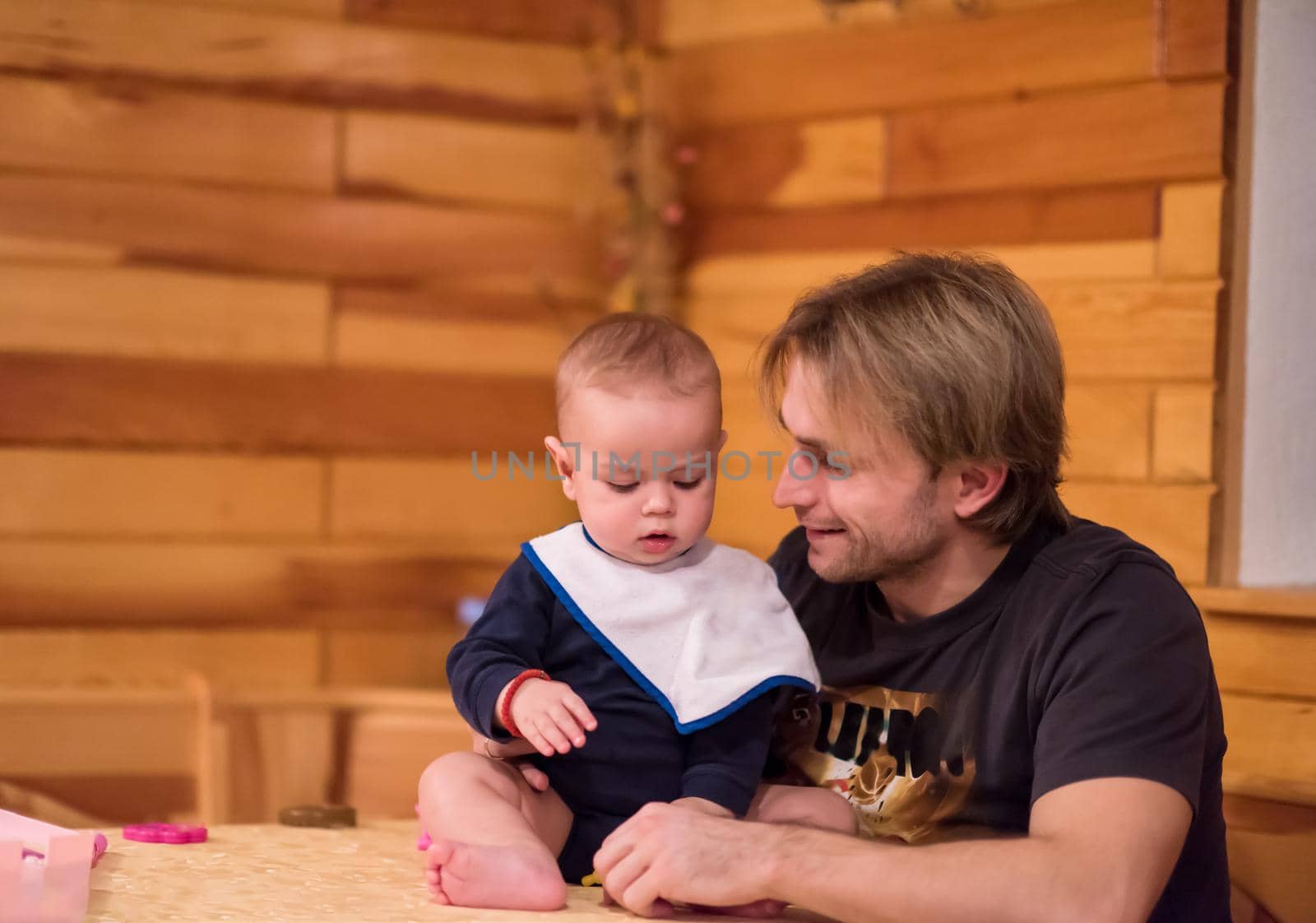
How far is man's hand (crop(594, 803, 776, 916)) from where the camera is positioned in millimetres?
1388

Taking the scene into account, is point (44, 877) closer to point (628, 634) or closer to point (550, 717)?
point (550, 717)

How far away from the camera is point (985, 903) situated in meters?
1.34

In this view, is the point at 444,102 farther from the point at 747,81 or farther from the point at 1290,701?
the point at 1290,701

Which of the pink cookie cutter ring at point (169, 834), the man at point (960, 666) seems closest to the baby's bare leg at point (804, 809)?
the man at point (960, 666)

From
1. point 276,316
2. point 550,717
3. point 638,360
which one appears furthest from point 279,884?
point 276,316

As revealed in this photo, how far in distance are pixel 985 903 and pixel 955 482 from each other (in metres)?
0.55

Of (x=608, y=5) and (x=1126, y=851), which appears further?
(x=608, y=5)

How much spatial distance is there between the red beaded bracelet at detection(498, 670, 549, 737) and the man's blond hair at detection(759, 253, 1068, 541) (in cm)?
49

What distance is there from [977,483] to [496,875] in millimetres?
729

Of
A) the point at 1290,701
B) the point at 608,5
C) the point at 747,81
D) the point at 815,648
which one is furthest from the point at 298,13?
the point at 1290,701

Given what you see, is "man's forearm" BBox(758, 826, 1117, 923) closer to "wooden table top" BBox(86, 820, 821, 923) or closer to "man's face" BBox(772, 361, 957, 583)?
"wooden table top" BBox(86, 820, 821, 923)

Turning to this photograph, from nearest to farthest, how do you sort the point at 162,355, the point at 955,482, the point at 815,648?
the point at 955,482 → the point at 815,648 → the point at 162,355

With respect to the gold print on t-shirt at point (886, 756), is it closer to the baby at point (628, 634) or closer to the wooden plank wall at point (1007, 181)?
the baby at point (628, 634)

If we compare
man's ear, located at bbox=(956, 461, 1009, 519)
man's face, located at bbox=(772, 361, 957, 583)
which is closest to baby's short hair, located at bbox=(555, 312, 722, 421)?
man's face, located at bbox=(772, 361, 957, 583)
